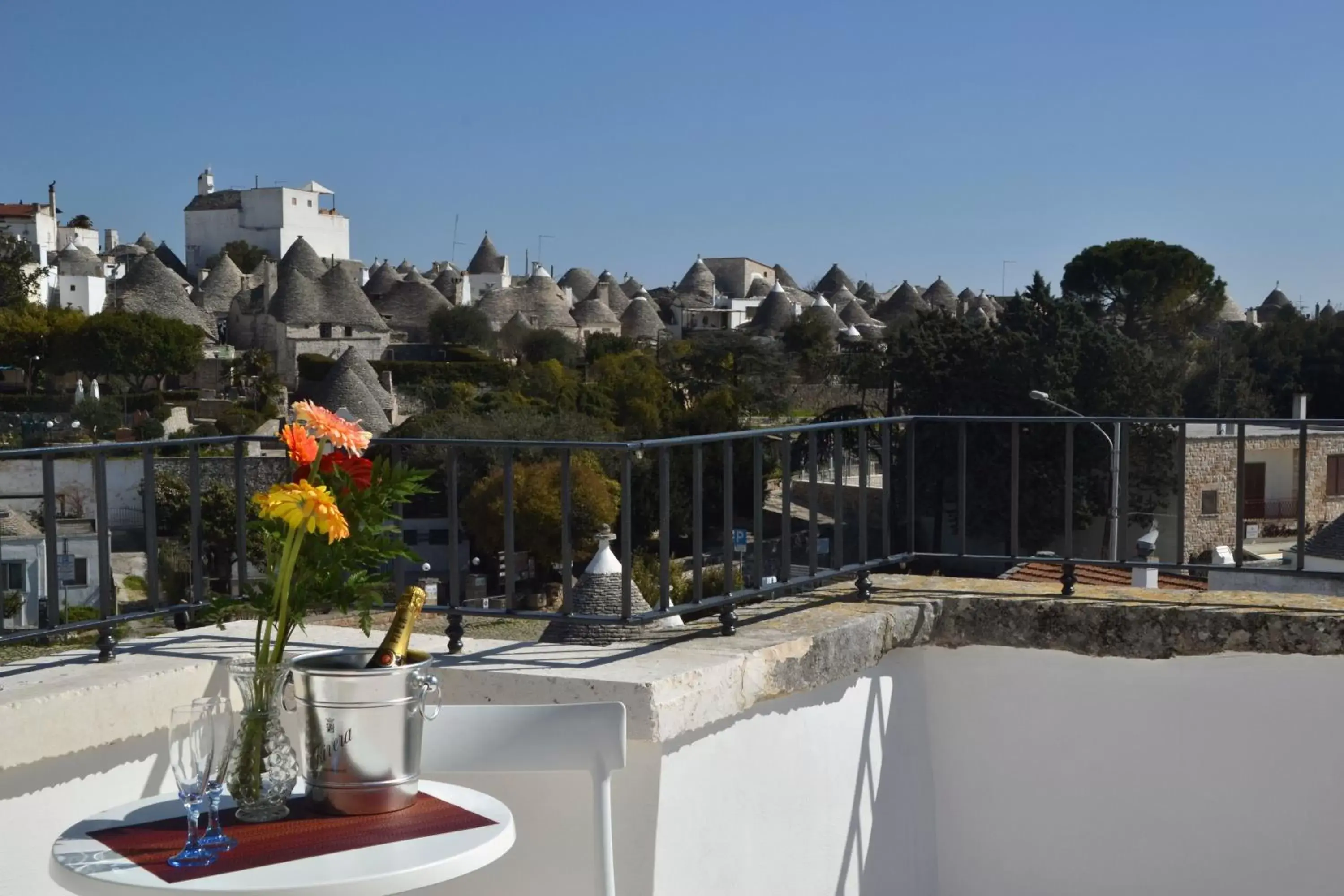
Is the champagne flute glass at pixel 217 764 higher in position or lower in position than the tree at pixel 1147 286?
lower

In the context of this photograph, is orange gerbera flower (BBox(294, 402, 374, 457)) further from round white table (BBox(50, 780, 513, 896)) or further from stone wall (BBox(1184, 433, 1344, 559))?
stone wall (BBox(1184, 433, 1344, 559))

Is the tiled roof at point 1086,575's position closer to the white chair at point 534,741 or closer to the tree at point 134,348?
the white chair at point 534,741

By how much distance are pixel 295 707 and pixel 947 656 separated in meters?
2.12

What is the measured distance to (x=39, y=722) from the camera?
2723 mm

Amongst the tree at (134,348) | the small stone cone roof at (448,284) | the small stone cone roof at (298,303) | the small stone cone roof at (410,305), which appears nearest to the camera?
the tree at (134,348)

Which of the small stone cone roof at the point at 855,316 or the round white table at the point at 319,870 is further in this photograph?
the small stone cone roof at the point at 855,316

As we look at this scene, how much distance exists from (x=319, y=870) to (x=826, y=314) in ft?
284

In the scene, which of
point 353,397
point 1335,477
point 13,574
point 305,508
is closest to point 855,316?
point 353,397

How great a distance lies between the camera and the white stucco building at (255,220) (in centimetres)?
10731

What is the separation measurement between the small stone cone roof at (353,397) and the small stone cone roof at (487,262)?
60.1 meters

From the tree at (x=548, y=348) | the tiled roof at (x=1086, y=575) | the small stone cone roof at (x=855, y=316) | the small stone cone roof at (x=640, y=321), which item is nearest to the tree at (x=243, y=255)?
the small stone cone roof at (x=640, y=321)

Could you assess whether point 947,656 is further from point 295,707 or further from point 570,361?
point 570,361

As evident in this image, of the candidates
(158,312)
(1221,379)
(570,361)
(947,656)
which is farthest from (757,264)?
(947,656)

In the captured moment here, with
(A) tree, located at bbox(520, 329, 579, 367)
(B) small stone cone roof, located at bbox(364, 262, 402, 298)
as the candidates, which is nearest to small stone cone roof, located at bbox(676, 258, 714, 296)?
(B) small stone cone roof, located at bbox(364, 262, 402, 298)
